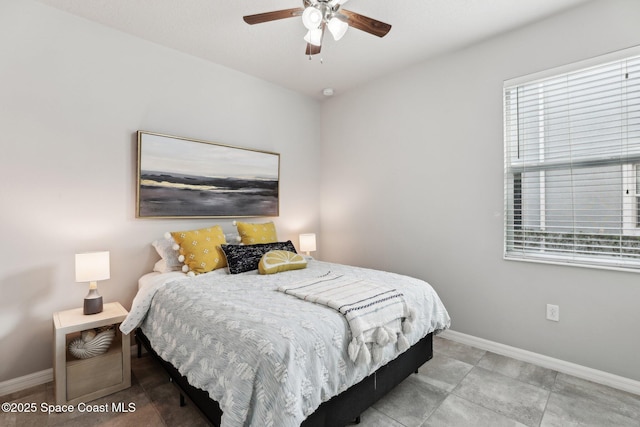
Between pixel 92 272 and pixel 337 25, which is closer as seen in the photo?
pixel 337 25

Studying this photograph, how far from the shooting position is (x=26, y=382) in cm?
217

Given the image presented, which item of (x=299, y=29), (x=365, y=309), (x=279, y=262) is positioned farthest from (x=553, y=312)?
(x=299, y=29)

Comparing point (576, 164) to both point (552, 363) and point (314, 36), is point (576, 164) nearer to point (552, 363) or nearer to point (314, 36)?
point (552, 363)

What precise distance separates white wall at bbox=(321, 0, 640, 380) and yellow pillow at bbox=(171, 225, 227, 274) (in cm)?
166

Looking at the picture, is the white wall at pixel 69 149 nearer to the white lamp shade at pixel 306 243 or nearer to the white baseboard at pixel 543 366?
the white baseboard at pixel 543 366

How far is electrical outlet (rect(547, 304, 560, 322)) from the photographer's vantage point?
92.7 inches

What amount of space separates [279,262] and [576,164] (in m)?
2.39

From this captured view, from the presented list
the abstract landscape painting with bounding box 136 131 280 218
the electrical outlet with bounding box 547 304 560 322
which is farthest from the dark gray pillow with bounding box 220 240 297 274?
the electrical outlet with bounding box 547 304 560 322

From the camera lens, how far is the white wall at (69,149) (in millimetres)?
2146

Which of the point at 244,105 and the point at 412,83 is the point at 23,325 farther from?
the point at 412,83

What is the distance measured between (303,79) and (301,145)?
785mm

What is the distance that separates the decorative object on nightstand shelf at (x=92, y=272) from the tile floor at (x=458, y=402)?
60cm

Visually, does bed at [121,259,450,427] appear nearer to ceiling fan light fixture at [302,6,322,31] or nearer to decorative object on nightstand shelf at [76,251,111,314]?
decorative object on nightstand shelf at [76,251,111,314]

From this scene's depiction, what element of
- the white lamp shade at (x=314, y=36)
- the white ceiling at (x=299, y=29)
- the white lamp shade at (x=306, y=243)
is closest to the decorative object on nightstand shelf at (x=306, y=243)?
the white lamp shade at (x=306, y=243)
